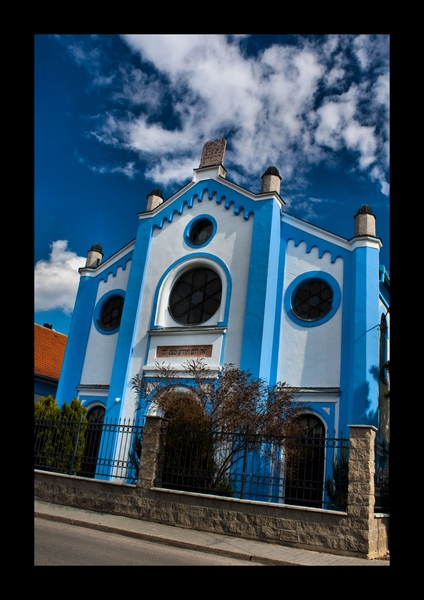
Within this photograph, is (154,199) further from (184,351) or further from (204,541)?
(204,541)

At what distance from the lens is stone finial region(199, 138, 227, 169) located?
18.0m

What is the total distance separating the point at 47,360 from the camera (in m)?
23.8

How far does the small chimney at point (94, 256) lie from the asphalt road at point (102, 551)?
40.9ft

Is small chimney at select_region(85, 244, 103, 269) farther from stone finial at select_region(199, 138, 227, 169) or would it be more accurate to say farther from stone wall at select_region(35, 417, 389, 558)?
stone wall at select_region(35, 417, 389, 558)

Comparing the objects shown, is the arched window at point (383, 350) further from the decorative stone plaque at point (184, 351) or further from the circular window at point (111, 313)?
the circular window at point (111, 313)

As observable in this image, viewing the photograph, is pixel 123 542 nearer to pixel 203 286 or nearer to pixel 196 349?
pixel 196 349

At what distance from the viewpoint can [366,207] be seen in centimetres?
1500

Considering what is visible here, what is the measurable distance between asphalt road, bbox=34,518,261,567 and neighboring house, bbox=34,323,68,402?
12.5 meters

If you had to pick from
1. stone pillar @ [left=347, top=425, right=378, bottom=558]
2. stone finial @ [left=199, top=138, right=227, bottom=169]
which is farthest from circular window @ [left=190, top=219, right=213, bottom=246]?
stone pillar @ [left=347, top=425, right=378, bottom=558]

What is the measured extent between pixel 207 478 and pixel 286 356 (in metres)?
5.29

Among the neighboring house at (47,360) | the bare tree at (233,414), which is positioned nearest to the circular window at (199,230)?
the bare tree at (233,414)

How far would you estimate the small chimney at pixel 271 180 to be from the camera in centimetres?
1630

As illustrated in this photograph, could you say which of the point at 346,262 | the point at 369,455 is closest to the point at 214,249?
the point at 346,262
